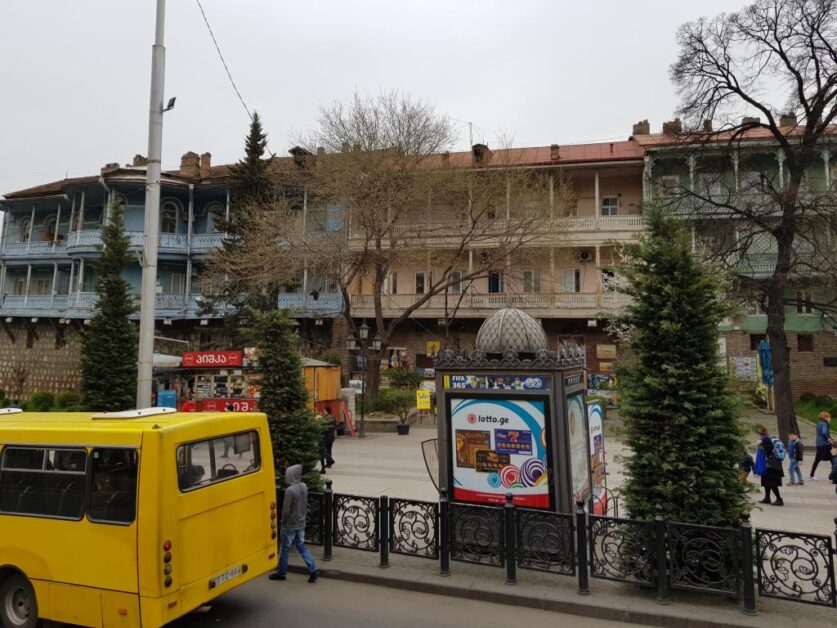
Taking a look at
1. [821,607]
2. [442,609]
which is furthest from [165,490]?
[821,607]

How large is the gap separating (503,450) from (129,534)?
4732mm

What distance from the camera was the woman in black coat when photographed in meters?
11.2

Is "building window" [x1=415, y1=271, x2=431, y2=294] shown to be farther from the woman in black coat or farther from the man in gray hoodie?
the man in gray hoodie

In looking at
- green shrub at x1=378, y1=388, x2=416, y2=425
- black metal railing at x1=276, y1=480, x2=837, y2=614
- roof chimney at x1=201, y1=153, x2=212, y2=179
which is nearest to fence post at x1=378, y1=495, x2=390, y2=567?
black metal railing at x1=276, y1=480, x2=837, y2=614

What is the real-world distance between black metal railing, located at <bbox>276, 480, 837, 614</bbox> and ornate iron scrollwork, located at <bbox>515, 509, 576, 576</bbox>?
12 mm

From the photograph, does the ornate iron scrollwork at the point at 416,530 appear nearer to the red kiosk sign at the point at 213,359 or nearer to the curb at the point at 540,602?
the curb at the point at 540,602

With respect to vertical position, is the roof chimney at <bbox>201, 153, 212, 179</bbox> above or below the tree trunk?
above

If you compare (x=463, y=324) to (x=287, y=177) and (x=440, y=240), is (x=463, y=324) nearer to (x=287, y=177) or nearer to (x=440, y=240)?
(x=440, y=240)

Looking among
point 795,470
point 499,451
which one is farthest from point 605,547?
point 795,470

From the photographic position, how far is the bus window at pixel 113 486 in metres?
5.42

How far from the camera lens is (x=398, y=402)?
2427cm

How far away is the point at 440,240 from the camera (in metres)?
26.8

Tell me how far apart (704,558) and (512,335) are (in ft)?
12.1

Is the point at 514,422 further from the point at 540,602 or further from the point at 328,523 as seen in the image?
the point at 328,523
